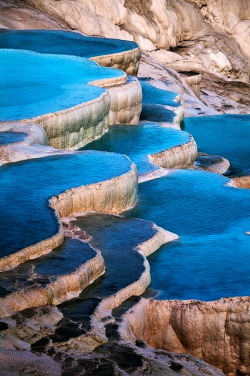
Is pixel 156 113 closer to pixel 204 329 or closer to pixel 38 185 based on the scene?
pixel 38 185

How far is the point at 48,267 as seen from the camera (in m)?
7.38

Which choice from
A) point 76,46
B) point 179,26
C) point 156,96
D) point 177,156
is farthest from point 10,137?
point 179,26

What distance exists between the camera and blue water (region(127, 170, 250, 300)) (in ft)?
26.7

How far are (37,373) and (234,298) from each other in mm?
2693

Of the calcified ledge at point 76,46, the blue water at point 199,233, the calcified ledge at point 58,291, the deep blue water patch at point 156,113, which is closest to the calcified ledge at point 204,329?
the blue water at point 199,233

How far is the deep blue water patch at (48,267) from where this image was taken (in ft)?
22.8

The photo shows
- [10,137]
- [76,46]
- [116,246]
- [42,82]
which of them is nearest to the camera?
[116,246]

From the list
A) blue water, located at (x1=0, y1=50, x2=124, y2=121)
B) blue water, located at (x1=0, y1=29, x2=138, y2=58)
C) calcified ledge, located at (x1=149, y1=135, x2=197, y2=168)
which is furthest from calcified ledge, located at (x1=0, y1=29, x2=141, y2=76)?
calcified ledge, located at (x1=149, y1=135, x2=197, y2=168)

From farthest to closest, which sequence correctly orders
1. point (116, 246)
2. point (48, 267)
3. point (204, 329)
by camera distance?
point (116, 246), point (204, 329), point (48, 267)

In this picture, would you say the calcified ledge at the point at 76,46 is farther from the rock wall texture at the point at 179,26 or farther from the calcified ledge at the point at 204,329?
the calcified ledge at the point at 204,329

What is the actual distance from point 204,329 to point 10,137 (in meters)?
3.74

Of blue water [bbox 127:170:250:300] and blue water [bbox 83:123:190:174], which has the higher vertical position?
blue water [bbox 127:170:250:300]

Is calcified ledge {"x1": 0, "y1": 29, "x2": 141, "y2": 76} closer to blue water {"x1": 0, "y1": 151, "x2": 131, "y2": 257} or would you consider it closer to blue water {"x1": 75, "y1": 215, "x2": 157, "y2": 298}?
blue water {"x1": 0, "y1": 151, "x2": 131, "y2": 257}

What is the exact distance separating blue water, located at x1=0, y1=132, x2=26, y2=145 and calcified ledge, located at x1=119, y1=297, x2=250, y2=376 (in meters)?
3.29
